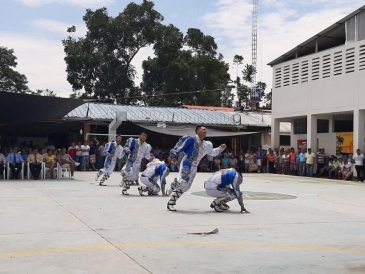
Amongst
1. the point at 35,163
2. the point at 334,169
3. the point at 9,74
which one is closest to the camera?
the point at 35,163

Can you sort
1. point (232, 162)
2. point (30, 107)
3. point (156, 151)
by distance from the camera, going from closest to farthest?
point (30, 107)
point (156, 151)
point (232, 162)

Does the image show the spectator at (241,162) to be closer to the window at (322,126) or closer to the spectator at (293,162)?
the spectator at (293,162)

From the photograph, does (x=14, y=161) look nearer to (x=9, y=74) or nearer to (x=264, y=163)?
(x=264, y=163)

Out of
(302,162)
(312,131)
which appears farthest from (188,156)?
(312,131)

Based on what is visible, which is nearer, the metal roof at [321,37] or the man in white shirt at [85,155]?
the metal roof at [321,37]

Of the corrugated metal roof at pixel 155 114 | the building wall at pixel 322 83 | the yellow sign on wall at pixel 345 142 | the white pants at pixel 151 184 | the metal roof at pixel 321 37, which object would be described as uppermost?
the metal roof at pixel 321 37

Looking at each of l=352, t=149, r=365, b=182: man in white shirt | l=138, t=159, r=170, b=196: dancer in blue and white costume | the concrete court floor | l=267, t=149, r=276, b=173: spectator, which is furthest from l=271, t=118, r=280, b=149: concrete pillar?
the concrete court floor

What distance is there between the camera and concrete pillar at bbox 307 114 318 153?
25.9m

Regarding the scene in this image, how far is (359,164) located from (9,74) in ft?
109

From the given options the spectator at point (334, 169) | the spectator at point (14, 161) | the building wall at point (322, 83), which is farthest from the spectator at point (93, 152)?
the spectator at point (334, 169)

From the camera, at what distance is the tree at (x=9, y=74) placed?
4441cm

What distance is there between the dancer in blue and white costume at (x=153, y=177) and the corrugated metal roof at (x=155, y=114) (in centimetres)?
1357

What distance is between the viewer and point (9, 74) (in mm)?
44719

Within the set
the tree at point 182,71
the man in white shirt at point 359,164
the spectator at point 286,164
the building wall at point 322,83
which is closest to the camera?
the man in white shirt at point 359,164
